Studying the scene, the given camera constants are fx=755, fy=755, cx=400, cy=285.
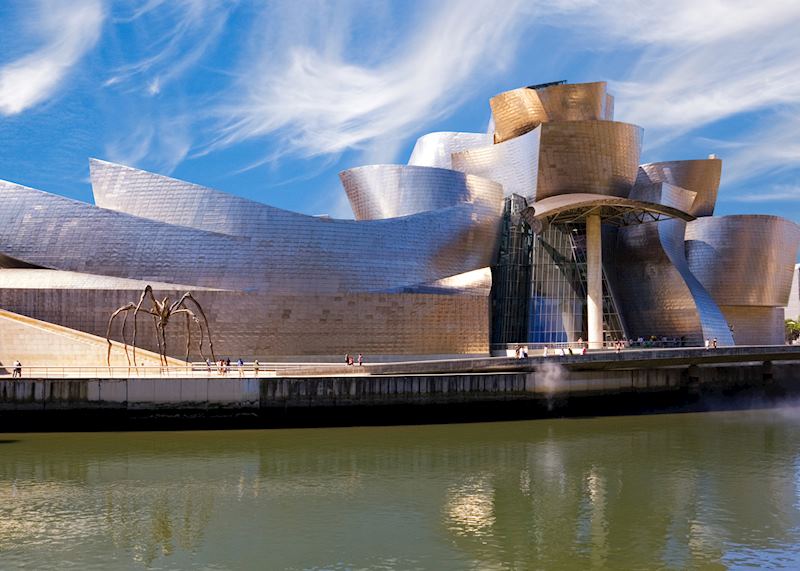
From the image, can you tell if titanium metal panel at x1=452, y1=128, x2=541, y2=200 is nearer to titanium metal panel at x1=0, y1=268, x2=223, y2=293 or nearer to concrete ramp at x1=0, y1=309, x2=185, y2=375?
titanium metal panel at x1=0, y1=268, x2=223, y2=293

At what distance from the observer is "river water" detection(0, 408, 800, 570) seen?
33.2ft

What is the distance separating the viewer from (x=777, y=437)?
20.0 metres

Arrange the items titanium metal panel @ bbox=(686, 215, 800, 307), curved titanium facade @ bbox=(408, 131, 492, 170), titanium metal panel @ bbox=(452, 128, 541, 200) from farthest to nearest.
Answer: curved titanium facade @ bbox=(408, 131, 492, 170) → titanium metal panel @ bbox=(686, 215, 800, 307) → titanium metal panel @ bbox=(452, 128, 541, 200)

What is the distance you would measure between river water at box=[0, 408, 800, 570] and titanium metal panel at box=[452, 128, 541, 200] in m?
18.1

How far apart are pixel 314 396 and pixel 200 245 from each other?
11.0 metres

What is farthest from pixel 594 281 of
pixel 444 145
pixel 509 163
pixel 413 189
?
pixel 444 145

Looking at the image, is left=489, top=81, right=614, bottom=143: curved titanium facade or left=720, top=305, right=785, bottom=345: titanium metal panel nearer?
left=489, top=81, right=614, bottom=143: curved titanium facade

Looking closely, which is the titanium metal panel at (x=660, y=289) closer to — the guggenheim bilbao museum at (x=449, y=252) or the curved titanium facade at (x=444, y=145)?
the guggenheim bilbao museum at (x=449, y=252)

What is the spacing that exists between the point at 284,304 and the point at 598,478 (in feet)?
54.6

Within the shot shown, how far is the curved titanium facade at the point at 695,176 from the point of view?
42.3 m

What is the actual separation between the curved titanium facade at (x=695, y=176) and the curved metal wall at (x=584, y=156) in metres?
6.50

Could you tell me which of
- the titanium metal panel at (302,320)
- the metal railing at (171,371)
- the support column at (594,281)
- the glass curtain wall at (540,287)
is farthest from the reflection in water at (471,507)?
the glass curtain wall at (540,287)

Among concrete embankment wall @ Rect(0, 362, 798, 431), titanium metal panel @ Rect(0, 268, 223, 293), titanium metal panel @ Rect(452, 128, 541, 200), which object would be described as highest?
titanium metal panel @ Rect(452, 128, 541, 200)

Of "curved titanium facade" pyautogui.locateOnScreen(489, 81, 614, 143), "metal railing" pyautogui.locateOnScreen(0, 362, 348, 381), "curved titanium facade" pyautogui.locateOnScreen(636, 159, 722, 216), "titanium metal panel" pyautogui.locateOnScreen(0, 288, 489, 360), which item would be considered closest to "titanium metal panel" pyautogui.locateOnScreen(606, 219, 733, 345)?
"curved titanium facade" pyautogui.locateOnScreen(636, 159, 722, 216)
